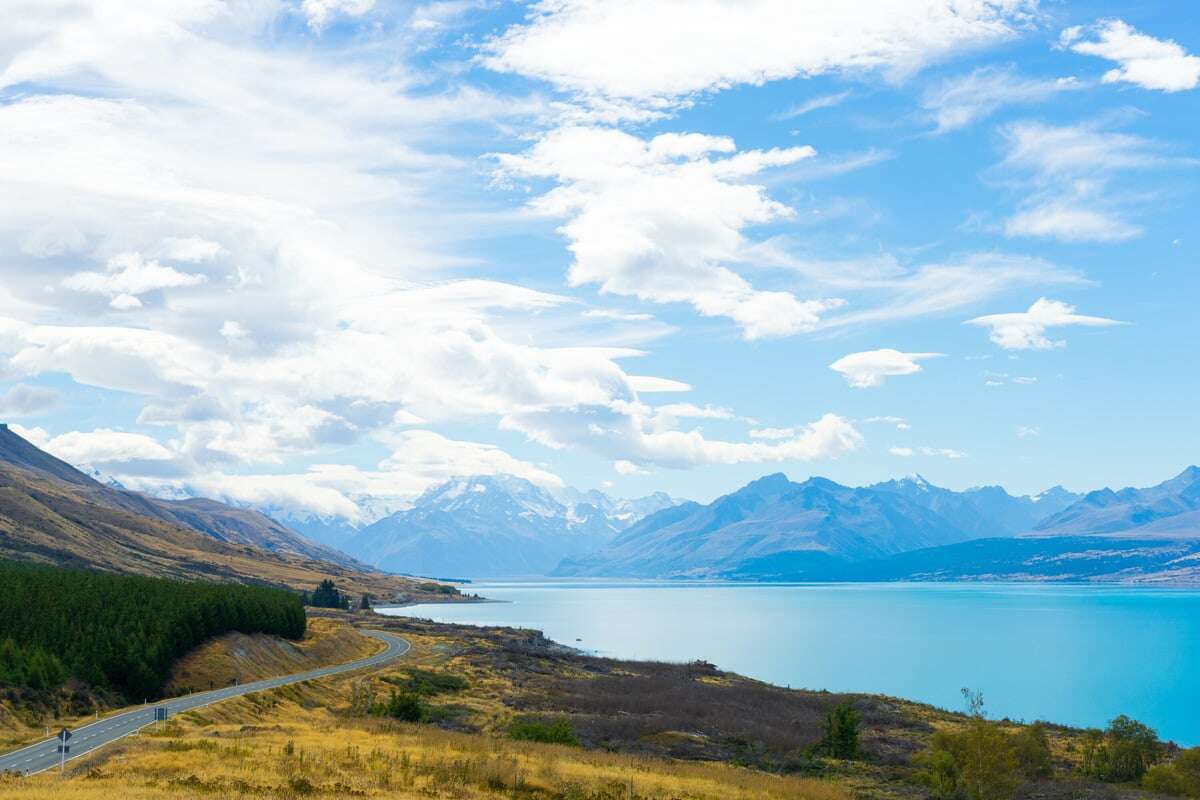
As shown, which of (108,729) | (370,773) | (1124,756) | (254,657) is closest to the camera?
(370,773)

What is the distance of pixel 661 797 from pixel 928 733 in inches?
1844

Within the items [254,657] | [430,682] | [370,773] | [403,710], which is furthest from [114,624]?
[370,773]

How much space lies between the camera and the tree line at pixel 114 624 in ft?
236

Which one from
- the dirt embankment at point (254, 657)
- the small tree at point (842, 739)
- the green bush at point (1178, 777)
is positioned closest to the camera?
the green bush at point (1178, 777)

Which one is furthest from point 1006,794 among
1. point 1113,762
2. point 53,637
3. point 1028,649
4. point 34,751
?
Answer: point 1028,649

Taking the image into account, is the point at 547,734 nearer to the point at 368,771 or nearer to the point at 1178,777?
the point at 368,771

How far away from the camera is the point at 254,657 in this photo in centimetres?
9438

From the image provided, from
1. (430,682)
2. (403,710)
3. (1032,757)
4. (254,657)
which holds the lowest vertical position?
(430,682)

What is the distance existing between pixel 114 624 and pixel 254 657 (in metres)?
14.8

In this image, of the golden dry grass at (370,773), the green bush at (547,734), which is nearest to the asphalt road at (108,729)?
the golden dry grass at (370,773)

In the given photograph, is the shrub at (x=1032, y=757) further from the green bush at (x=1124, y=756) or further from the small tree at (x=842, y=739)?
the small tree at (x=842, y=739)

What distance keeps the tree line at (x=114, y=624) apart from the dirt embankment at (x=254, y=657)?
62.3 inches

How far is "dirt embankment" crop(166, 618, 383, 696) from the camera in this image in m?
84.1

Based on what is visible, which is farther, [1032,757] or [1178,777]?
[1032,757]
